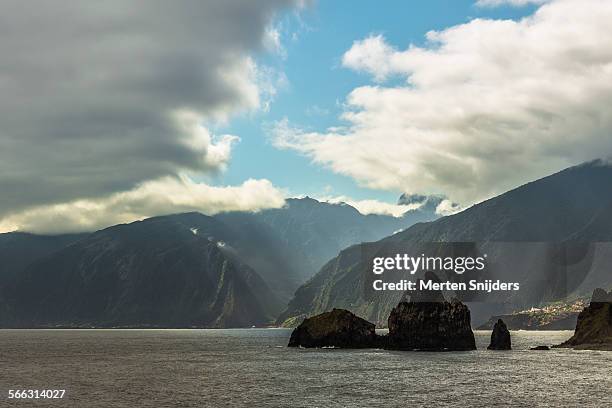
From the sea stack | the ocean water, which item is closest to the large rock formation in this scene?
the sea stack

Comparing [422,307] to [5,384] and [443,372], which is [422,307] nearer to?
[443,372]

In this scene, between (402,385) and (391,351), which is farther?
(391,351)

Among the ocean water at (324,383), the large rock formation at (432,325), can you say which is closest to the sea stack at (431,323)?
the large rock formation at (432,325)

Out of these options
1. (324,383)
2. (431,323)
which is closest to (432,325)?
(431,323)

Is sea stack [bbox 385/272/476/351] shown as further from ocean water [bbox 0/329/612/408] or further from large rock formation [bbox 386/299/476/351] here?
ocean water [bbox 0/329/612/408]

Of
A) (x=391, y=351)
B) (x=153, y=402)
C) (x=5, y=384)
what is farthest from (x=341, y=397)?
(x=391, y=351)

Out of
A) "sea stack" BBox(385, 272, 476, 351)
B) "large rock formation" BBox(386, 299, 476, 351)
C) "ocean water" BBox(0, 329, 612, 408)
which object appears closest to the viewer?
"ocean water" BBox(0, 329, 612, 408)

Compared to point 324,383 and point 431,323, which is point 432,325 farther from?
point 324,383

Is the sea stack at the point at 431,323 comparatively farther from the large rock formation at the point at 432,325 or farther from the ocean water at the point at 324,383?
the ocean water at the point at 324,383
